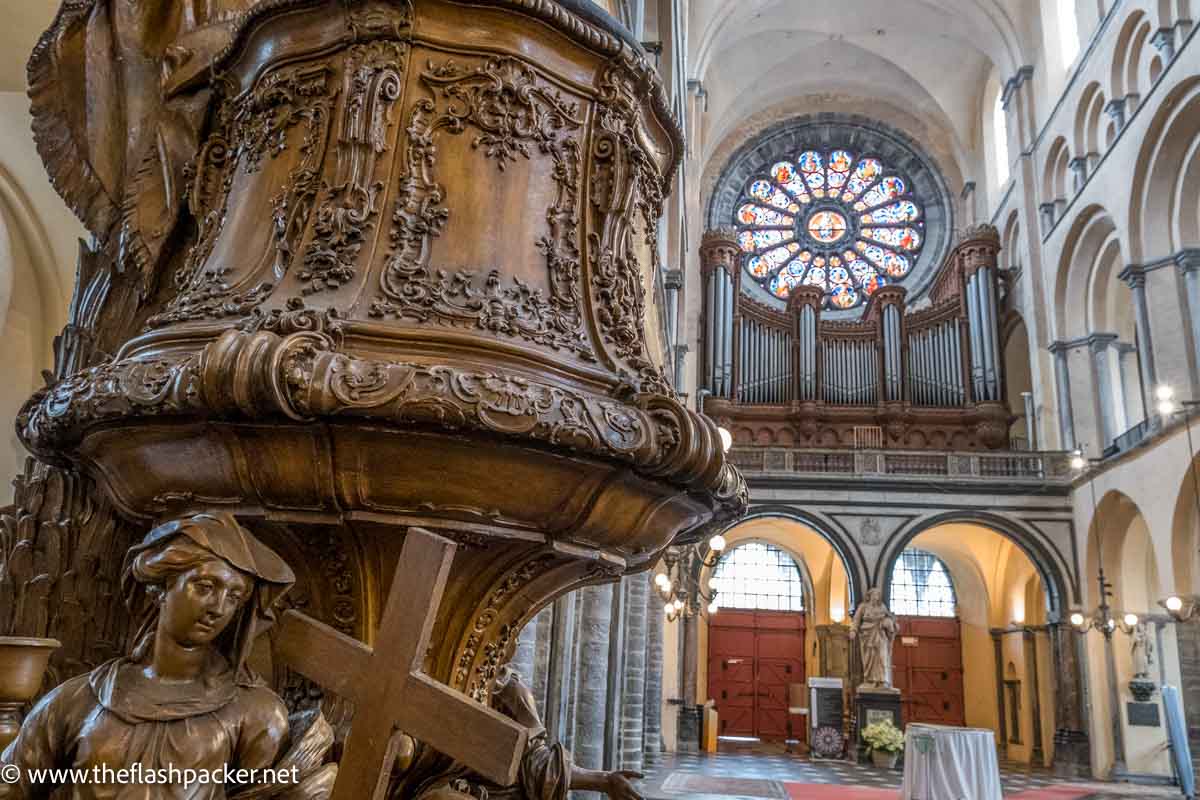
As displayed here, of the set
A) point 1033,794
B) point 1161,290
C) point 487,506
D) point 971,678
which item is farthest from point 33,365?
point 971,678

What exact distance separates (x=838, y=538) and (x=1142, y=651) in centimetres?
551

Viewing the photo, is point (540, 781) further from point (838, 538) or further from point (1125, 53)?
point (1125, 53)

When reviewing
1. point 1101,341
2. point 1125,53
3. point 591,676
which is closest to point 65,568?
point 591,676

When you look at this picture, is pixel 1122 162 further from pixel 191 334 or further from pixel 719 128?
pixel 191 334

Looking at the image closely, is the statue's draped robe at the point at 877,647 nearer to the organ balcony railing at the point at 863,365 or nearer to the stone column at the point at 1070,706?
the stone column at the point at 1070,706

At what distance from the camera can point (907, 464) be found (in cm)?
1888

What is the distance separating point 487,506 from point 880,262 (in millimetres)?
25094

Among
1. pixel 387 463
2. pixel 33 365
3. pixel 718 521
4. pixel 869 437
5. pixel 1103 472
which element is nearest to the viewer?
pixel 387 463

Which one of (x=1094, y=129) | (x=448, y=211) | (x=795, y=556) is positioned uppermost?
(x=1094, y=129)

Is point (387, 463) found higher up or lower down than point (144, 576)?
higher up

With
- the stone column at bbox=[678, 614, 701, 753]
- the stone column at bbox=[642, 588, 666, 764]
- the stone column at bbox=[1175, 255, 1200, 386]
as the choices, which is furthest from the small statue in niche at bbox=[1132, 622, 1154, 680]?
the stone column at bbox=[642, 588, 666, 764]

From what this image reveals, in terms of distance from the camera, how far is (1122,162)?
16.0 m

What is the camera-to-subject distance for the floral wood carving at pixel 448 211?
5.86ft

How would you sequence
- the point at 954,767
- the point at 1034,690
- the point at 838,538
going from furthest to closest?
the point at 1034,690 < the point at 838,538 < the point at 954,767
